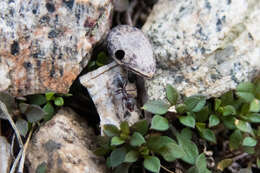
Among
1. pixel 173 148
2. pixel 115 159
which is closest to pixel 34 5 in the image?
pixel 115 159

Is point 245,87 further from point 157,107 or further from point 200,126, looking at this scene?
point 157,107

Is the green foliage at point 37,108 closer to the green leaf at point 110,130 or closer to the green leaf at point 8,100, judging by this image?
the green leaf at point 8,100

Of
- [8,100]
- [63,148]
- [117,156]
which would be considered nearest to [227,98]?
[117,156]

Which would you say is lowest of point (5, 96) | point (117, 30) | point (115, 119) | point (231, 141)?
point (231, 141)

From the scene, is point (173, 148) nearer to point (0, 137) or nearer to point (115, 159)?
point (115, 159)

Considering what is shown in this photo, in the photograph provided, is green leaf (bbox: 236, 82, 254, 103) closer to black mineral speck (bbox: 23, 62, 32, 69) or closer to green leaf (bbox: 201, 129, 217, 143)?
green leaf (bbox: 201, 129, 217, 143)

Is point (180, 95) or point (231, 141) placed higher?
point (180, 95)
